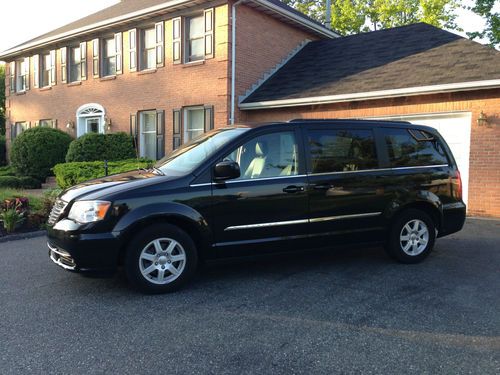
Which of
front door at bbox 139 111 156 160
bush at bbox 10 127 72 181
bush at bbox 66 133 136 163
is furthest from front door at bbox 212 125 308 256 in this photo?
bush at bbox 10 127 72 181

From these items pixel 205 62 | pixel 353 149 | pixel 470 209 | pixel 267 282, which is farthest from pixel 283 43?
pixel 267 282

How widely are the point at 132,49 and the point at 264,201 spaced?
42.4 feet

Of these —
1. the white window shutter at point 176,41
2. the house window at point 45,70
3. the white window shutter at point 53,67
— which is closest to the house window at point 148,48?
the white window shutter at point 176,41

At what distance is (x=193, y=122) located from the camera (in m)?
14.9

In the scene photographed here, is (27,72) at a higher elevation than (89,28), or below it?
below

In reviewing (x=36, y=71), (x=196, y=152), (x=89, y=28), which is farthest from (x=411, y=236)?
(x=36, y=71)

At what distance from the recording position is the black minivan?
15.0 feet

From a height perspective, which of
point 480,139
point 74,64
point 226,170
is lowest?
point 226,170

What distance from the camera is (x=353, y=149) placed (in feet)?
18.5

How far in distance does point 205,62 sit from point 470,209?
8505 mm

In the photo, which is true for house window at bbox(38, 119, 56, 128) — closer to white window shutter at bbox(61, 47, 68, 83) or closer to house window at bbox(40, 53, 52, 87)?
house window at bbox(40, 53, 52, 87)

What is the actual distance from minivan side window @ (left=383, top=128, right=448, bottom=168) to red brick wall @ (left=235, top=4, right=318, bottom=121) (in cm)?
821

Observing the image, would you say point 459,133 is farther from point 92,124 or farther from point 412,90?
point 92,124

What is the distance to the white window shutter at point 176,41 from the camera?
14.6 m
